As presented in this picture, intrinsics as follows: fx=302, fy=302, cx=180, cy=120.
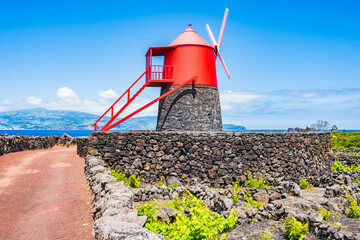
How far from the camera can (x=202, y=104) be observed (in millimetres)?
18547

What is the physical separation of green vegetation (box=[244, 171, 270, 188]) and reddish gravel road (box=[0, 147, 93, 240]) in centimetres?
743

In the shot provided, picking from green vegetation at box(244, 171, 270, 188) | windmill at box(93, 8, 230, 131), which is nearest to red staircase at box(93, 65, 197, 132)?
windmill at box(93, 8, 230, 131)

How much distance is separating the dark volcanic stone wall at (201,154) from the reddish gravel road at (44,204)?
2138 millimetres

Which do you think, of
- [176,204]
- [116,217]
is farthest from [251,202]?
[116,217]

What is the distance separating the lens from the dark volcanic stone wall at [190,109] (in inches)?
721

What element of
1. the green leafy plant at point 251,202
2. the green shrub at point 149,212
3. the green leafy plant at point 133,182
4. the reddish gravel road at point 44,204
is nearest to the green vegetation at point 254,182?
the green leafy plant at point 251,202

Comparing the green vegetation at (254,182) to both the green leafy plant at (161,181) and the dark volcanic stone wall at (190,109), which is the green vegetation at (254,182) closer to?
the green leafy plant at (161,181)

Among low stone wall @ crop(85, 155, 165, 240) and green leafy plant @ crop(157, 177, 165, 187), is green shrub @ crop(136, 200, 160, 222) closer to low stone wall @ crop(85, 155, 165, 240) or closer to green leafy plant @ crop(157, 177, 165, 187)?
low stone wall @ crop(85, 155, 165, 240)

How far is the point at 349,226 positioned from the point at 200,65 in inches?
483

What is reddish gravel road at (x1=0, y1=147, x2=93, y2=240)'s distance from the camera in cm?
648

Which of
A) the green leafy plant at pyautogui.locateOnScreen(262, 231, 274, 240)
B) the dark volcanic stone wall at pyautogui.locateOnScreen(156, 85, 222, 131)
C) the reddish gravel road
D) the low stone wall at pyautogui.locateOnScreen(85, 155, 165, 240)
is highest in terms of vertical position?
the dark volcanic stone wall at pyautogui.locateOnScreen(156, 85, 222, 131)

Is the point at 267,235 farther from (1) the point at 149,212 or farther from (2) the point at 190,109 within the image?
(2) the point at 190,109

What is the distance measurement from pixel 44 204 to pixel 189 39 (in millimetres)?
13645

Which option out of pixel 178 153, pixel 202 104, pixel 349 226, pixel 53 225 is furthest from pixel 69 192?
pixel 202 104
